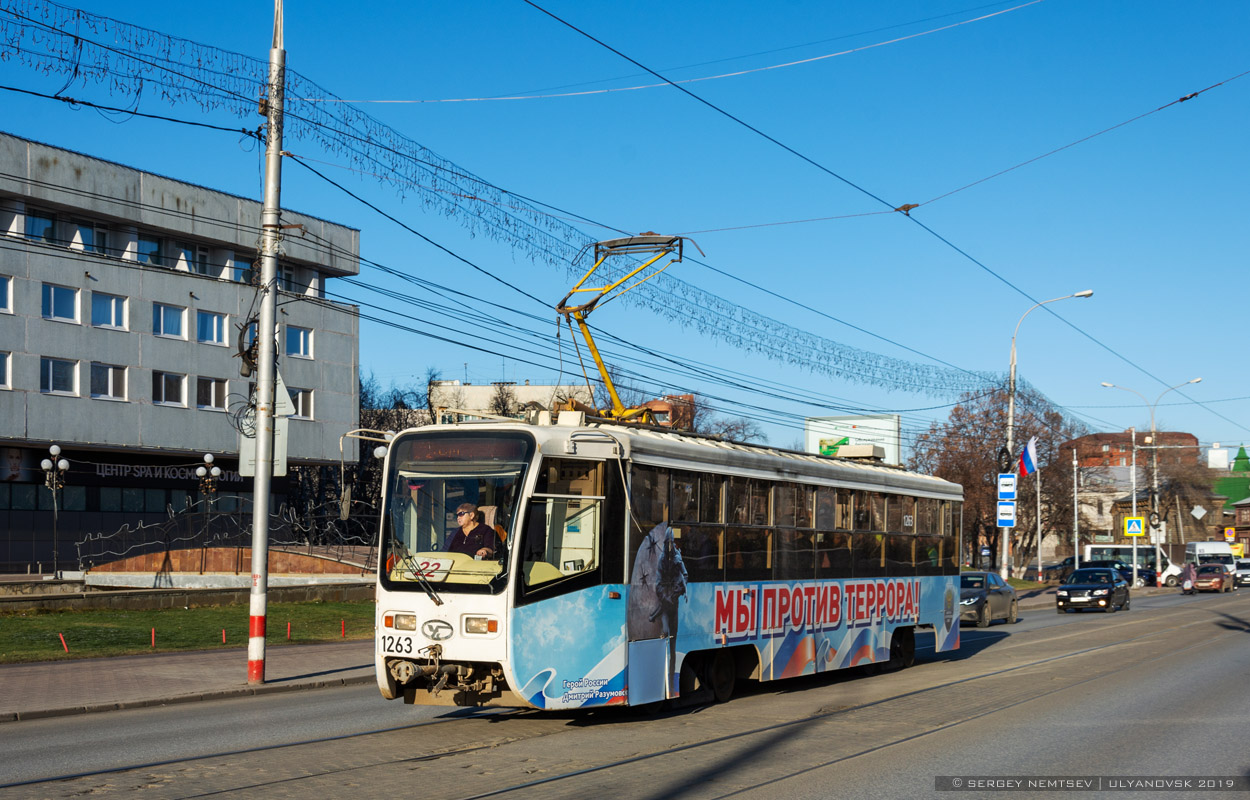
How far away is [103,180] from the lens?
51469 millimetres

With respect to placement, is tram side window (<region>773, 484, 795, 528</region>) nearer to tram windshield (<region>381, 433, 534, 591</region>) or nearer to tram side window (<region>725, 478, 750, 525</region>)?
tram side window (<region>725, 478, 750, 525</region>)

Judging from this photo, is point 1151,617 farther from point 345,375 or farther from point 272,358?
point 345,375

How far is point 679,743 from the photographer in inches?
423

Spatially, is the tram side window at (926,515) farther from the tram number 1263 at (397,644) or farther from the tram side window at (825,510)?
the tram number 1263 at (397,644)

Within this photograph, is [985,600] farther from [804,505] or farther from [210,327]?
[210,327]

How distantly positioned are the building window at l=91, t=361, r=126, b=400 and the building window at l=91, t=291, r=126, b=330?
1.83 meters

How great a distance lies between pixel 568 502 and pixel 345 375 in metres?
54.2

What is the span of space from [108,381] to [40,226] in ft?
23.2

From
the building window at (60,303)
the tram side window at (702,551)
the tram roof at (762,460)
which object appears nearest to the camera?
the tram roof at (762,460)

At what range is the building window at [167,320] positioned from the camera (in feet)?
178

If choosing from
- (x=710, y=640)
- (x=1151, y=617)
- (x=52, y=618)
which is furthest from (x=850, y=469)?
(x=1151, y=617)

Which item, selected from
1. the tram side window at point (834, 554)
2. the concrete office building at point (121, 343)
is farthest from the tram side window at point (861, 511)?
the concrete office building at point (121, 343)

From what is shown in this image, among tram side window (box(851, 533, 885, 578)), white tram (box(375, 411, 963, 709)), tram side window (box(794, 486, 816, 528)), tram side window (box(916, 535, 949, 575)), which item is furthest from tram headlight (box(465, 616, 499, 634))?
tram side window (box(916, 535, 949, 575))

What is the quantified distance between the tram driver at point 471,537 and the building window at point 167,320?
156ft
